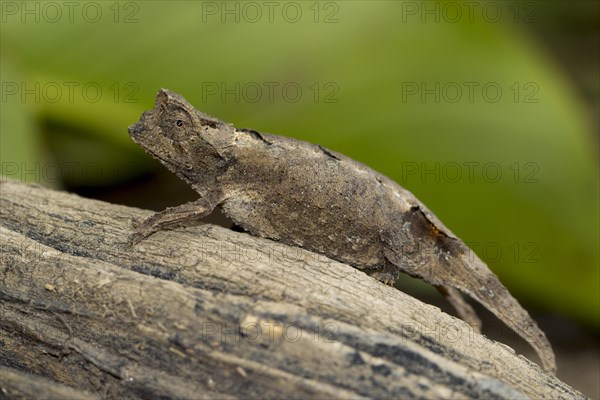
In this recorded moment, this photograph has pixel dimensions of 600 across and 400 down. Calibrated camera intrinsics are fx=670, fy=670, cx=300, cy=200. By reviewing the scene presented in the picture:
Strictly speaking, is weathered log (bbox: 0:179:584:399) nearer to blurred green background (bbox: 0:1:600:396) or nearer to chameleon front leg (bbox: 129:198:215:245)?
chameleon front leg (bbox: 129:198:215:245)

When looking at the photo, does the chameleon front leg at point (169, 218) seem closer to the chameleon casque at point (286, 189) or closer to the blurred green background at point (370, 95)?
the chameleon casque at point (286, 189)

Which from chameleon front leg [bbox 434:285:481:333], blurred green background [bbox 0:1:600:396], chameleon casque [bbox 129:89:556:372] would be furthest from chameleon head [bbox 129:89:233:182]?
chameleon front leg [bbox 434:285:481:333]

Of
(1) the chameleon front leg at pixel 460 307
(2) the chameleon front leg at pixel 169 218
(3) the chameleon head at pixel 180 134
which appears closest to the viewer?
(2) the chameleon front leg at pixel 169 218

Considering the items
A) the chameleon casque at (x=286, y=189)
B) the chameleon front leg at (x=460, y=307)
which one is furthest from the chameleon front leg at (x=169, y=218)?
the chameleon front leg at (x=460, y=307)

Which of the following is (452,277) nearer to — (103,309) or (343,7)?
(103,309)

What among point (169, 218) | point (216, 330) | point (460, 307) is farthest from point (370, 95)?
point (216, 330)

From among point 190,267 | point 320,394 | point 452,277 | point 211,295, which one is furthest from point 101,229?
point 452,277

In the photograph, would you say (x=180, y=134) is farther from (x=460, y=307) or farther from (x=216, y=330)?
(x=460, y=307)
